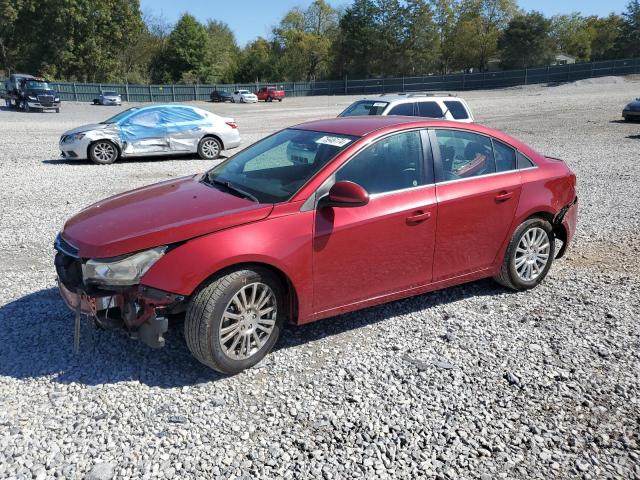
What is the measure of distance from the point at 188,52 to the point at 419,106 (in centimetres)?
7211

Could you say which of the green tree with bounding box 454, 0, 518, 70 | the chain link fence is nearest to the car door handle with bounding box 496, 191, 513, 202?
the chain link fence

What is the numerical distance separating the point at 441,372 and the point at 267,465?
147 centimetres

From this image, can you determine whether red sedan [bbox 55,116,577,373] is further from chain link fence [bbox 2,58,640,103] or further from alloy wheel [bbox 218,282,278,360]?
chain link fence [bbox 2,58,640,103]

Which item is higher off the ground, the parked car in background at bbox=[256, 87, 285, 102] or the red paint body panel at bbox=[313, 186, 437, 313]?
the parked car in background at bbox=[256, 87, 285, 102]

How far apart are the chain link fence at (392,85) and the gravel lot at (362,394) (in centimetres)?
5547

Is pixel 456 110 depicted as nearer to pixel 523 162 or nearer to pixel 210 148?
pixel 210 148

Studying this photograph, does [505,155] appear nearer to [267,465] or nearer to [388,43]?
[267,465]

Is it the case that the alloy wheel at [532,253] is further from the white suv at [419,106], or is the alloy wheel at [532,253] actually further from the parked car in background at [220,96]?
the parked car in background at [220,96]

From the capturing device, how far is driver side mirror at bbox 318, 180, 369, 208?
374 centimetres

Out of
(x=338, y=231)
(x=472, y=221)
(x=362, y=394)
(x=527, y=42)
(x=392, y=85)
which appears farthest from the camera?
(x=527, y=42)

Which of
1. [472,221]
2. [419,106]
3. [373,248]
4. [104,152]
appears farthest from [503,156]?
[104,152]

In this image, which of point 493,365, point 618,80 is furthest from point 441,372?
point 618,80

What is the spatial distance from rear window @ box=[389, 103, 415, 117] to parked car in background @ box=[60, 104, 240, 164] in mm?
4630

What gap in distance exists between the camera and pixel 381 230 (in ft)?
13.4
